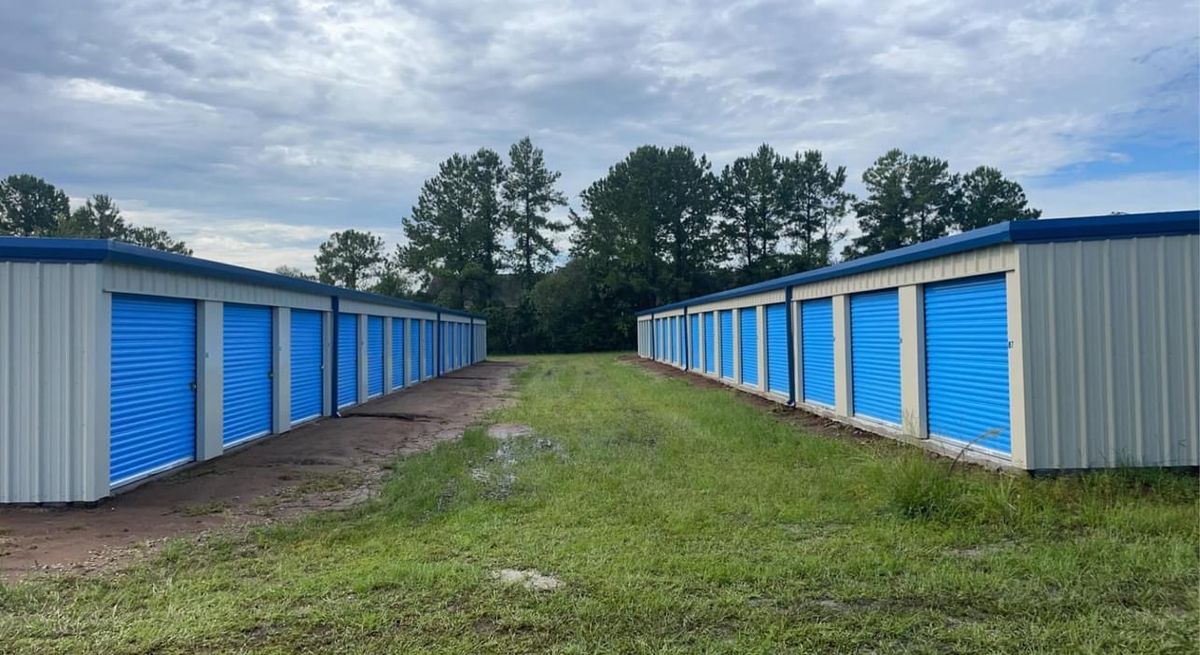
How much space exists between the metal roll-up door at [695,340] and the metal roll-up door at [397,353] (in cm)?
1102

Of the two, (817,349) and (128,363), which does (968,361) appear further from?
(128,363)

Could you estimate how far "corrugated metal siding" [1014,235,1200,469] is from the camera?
316 inches

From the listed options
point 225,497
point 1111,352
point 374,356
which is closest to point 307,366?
point 374,356

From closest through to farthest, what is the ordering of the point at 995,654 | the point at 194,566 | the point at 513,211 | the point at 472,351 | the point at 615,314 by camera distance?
1. the point at 995,654
2. the point at 194,566
3. the point at 472,351
4. the point at 615,314
5. the point at 513,211

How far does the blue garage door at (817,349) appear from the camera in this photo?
1470 cm

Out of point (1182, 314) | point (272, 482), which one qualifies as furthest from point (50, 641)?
point (1182, 314)

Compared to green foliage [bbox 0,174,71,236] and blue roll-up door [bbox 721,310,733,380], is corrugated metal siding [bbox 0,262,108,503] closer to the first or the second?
blue roll-up door [bbox 721,310,733,380]

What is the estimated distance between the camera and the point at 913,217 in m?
55.7

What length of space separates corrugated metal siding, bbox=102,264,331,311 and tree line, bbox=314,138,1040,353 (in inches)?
1526

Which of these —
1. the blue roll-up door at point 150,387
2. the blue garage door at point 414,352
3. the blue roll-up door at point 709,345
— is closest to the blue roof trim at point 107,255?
the blue roll-up door at point 150,387

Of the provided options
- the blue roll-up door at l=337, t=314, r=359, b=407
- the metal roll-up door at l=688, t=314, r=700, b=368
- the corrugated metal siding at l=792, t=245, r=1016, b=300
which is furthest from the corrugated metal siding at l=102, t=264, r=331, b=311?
the metal roll-up door at l=688, t=314, r=700, b=368

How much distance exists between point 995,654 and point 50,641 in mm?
5281

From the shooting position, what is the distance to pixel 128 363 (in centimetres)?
884

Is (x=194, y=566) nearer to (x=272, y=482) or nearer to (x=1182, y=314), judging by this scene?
(x=272, y=482)
